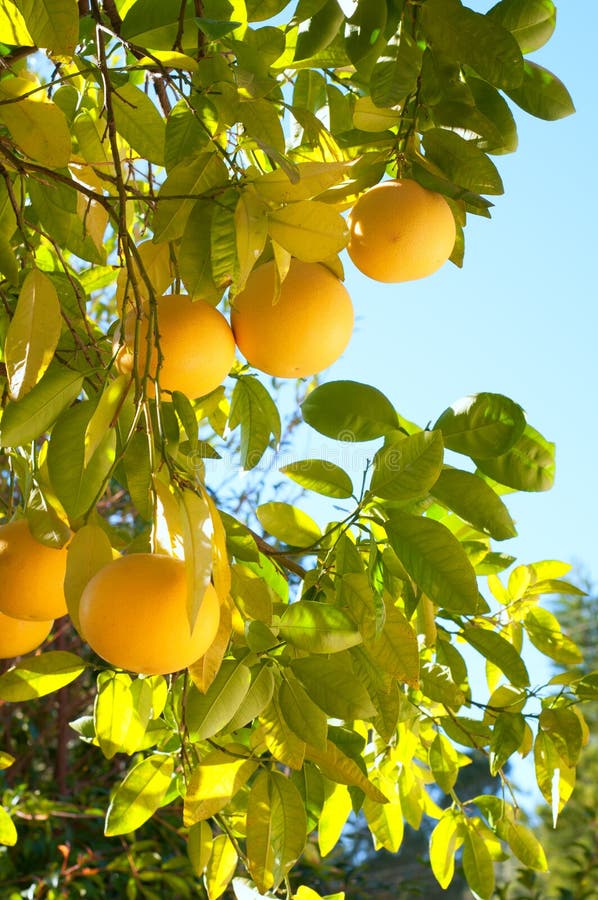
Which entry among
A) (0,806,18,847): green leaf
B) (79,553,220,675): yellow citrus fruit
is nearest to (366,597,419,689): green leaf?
(79,553,220,675): yellow citrus fruit

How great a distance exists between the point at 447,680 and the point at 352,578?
32 cm

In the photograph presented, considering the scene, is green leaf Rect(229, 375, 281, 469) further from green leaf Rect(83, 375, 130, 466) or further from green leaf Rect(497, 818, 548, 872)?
green leaf Rect(497, 818, 548, 872)

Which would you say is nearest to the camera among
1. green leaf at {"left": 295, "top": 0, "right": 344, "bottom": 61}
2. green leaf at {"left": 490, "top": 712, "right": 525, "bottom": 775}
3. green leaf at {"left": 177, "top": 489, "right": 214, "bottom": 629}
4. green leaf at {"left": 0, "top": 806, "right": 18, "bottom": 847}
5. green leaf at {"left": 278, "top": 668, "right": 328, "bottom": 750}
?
green leaf at {"left": 177, "top": 489, "right": 214, "bottom": 629}

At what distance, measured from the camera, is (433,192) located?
0.79m

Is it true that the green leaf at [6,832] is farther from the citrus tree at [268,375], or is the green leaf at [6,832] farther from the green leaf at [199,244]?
the green leaf at [199,244]

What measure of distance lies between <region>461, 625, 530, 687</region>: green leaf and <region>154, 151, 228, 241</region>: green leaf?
0.50m

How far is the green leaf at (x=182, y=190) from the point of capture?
74cm

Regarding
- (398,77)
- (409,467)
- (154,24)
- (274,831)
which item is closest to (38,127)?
(154,24)

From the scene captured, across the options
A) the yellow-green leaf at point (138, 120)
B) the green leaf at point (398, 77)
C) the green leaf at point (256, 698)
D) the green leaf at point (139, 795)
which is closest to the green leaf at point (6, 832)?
the green leaf at point (139, 795)

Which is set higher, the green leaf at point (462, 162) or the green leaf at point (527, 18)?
the green leaf at point (527, 18)

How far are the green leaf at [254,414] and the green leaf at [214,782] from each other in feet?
1.05

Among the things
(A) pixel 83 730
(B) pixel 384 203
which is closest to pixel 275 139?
(B) pixel 384 203

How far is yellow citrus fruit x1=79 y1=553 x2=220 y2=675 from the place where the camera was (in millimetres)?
601

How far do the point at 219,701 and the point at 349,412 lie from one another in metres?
0.27
